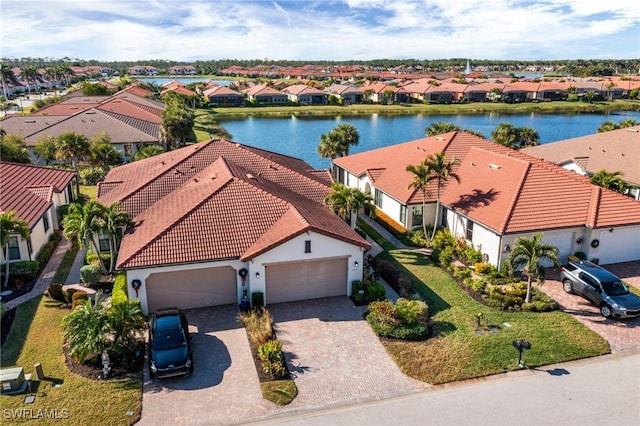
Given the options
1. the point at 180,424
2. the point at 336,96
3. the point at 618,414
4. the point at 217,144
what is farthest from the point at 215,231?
the point at 336,96

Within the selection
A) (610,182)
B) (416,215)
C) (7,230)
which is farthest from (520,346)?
(7,230)

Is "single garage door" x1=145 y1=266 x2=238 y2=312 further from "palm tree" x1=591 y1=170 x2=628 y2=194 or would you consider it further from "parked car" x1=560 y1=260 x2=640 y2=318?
"palm tree" x1=591 y1=170 x2=628 y2=194

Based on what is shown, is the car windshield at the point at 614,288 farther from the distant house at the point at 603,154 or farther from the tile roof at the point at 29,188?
the tile roof at the point at 29,188

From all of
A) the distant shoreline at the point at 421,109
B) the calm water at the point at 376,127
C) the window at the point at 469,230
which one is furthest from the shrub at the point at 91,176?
the distant shoreline at the point at 421,109

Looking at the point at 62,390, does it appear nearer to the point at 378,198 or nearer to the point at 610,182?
the point at 378,198

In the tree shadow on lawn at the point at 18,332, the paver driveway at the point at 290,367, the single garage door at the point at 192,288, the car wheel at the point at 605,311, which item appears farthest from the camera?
the single garage door at the point at 192,288

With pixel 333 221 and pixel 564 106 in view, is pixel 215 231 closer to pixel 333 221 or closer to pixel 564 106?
pixel 333 221
